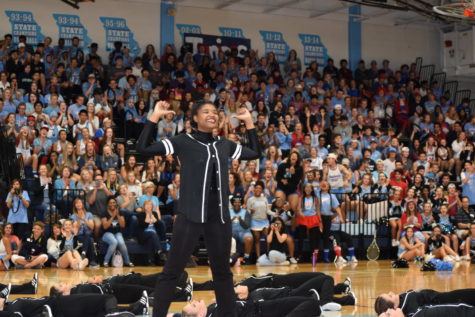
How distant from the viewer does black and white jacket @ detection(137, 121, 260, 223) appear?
Answer: 6094mm

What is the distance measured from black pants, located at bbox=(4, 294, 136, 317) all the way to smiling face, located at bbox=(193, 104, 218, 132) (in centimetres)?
246

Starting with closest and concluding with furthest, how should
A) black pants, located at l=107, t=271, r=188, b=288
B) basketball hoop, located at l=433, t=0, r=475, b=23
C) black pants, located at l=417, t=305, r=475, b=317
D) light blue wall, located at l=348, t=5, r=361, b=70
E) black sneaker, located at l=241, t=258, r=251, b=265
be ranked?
black pants, located at l=417, t=305, r=475, b=317, black pants, located at l=107, t=271, r=188, b=288, black sneaker, located at l=241, t=258, r=251, b=265, basketball hoop, located at l=433, t=0, r=475, b=23, light blue wall, located at l=348, t=5, r=361, b=70

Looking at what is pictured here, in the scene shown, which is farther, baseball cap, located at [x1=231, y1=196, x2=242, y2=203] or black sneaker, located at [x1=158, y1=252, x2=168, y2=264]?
baseball cap, located at [x1=231, y1=196, x2=242, y2=203]

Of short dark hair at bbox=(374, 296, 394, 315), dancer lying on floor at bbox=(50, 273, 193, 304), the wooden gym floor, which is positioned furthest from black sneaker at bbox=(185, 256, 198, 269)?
short dark hair at bbox=(374, 296, 394, 315)

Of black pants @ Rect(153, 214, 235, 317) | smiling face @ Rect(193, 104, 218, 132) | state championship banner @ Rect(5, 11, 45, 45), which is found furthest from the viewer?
state championship banner @ Rect(5, 11, 45, 45)

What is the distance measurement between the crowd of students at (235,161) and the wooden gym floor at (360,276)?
0.83m

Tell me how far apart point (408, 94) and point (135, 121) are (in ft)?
34.7

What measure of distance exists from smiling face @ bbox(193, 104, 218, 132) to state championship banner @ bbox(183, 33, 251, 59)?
19.4 metres

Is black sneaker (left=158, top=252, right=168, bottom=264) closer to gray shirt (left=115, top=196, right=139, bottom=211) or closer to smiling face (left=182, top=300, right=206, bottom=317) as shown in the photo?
gray shirt (left=115, top=196, right=139, bottom=211)

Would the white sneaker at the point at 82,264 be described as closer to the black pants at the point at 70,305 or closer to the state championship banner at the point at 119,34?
the black pants at the point at 70,305

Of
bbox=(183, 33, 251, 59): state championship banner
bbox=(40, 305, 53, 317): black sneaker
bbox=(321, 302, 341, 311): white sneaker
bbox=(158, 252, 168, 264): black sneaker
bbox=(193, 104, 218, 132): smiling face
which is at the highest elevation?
bbox=(183, 33, 251, 59): state championship banner

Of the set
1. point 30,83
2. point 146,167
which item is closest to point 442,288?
point 146,167

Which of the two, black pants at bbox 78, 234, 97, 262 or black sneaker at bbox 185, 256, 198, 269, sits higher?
black pants at bbox 78, 234, 97, 262

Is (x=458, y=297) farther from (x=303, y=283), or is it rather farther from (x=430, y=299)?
(x=303, y=283)
